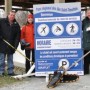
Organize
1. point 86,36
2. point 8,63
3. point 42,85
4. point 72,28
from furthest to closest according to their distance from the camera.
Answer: point 8,63, point 86,36, point 72,28, point 42,85

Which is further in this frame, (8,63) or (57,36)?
(8,63)

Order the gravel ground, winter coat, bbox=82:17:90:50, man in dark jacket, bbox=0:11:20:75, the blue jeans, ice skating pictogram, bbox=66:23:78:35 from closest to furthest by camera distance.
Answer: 1. the gravel ground
2. ice skating pictogram, bbox=66:23:78:35
3. winter coat, bbox=82:17:90:50
4. man in dark jacket, bbox=0:11:20:75
5. the blue jeans

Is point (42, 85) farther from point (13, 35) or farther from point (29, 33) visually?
point (13, 35)

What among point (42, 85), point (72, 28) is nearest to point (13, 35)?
point (72, 28)

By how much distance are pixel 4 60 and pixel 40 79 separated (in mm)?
1206

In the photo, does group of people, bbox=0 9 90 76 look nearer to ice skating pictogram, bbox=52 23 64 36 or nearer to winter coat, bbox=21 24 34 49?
winter coat, bbox=21 24 34 49

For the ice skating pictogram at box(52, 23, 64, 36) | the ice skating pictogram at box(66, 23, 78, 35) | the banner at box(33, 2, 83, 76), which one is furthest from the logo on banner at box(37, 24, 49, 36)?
the ice skating pictogram at box(66, 23, 78, 35)

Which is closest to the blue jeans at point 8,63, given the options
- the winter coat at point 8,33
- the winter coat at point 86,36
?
the winter coat at point 8,33

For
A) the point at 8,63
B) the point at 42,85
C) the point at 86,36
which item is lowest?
the point at 42,85

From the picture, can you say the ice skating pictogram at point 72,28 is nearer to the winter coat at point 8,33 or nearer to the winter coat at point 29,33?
the winter coat at point 29,33

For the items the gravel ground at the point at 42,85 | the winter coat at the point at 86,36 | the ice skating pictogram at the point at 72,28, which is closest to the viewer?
the gravel ground at the point at 42,85

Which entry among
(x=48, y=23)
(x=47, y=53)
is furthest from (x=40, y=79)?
(x=48, y=23)

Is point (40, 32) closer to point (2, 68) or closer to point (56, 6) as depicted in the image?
point (56, 6)

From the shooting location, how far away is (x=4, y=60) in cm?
1184
